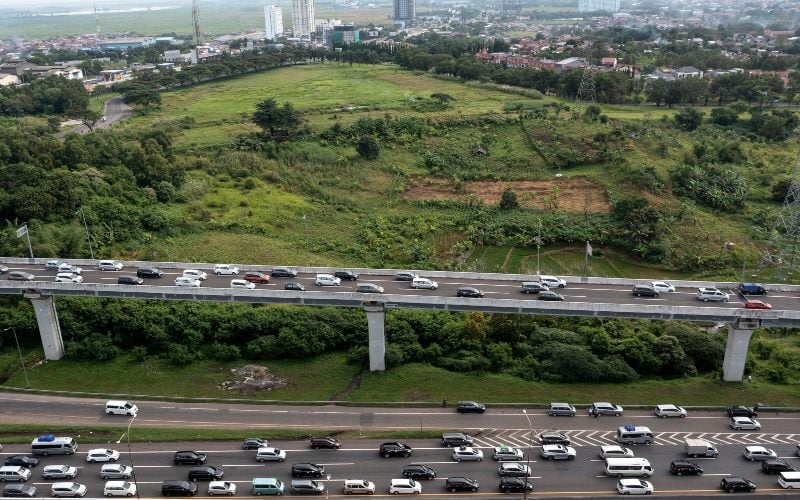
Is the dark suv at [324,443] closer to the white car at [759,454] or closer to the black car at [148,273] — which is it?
the black car at [148,273]

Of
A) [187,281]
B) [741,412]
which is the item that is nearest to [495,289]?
[741,412]

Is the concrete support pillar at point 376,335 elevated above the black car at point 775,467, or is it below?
above

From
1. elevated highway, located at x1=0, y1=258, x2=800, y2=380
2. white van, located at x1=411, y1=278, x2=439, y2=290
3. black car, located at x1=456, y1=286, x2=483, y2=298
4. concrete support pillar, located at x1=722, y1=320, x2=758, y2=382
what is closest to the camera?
concrete support pillar, located at x1=722, y1=320, x2=758, y2=382

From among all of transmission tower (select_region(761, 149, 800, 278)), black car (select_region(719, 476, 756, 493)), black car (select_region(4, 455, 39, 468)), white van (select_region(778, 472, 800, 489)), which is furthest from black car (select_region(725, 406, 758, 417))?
black car (select_region(4, 455, 39, 468))

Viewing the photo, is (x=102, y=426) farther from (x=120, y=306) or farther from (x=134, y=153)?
(x=134, y=153)

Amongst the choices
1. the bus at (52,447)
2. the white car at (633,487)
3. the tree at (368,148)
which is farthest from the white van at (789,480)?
the tree at (368,148)

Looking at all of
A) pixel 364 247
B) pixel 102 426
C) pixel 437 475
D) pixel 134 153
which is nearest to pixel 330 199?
pixel 364 247

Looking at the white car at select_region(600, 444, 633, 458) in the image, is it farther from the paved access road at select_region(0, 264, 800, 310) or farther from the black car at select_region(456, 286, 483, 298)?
the black car at select_region(456, 286, 483, 298)

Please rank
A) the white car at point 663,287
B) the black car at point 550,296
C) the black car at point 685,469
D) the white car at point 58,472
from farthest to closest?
the white car at point 663,287 → the black car at point 550,296 → the white car at point 58,472 → the black car at point 685,469
